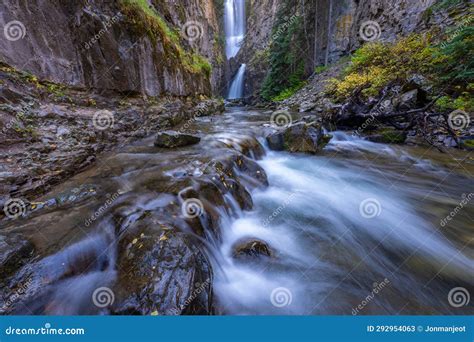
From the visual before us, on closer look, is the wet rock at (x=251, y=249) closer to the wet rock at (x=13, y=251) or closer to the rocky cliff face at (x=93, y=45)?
the wet rock at (x=13, y=251)

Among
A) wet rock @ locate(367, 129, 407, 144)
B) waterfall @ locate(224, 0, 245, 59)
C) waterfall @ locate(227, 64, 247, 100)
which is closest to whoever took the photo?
wet rock @ locate(367, 129, 407, 144)

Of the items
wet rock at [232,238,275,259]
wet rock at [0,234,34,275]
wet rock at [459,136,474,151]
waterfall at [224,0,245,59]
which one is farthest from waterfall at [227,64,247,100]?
wet rock at [0,234,34,275]

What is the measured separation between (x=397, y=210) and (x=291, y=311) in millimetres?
2927

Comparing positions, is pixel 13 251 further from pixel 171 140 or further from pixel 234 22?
pixel 234 22

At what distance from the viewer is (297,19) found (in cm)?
2073

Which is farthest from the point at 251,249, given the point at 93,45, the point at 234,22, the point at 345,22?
the point at 234,22

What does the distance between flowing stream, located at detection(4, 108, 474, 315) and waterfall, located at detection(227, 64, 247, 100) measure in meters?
32.2

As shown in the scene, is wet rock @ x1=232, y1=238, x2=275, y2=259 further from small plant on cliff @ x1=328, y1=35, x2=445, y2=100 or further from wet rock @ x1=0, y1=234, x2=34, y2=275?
small plant on cliff @ x1=328, y1=35, x2=445, y2=100

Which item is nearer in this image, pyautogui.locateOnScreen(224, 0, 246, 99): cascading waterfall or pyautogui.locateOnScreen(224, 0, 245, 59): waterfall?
pyautogui.locateOnScreen(224, 0, 246, 99): cascading waterfall

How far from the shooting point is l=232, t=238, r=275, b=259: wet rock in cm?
279

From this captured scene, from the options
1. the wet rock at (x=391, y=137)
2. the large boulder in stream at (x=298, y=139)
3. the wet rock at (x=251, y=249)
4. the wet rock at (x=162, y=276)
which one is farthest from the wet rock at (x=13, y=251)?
the wet rock at (x=391, y=137)

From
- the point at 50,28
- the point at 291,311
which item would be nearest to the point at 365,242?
the point at 291,311

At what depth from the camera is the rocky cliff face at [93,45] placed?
4.28 metres

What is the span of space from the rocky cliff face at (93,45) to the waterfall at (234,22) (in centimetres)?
3758
